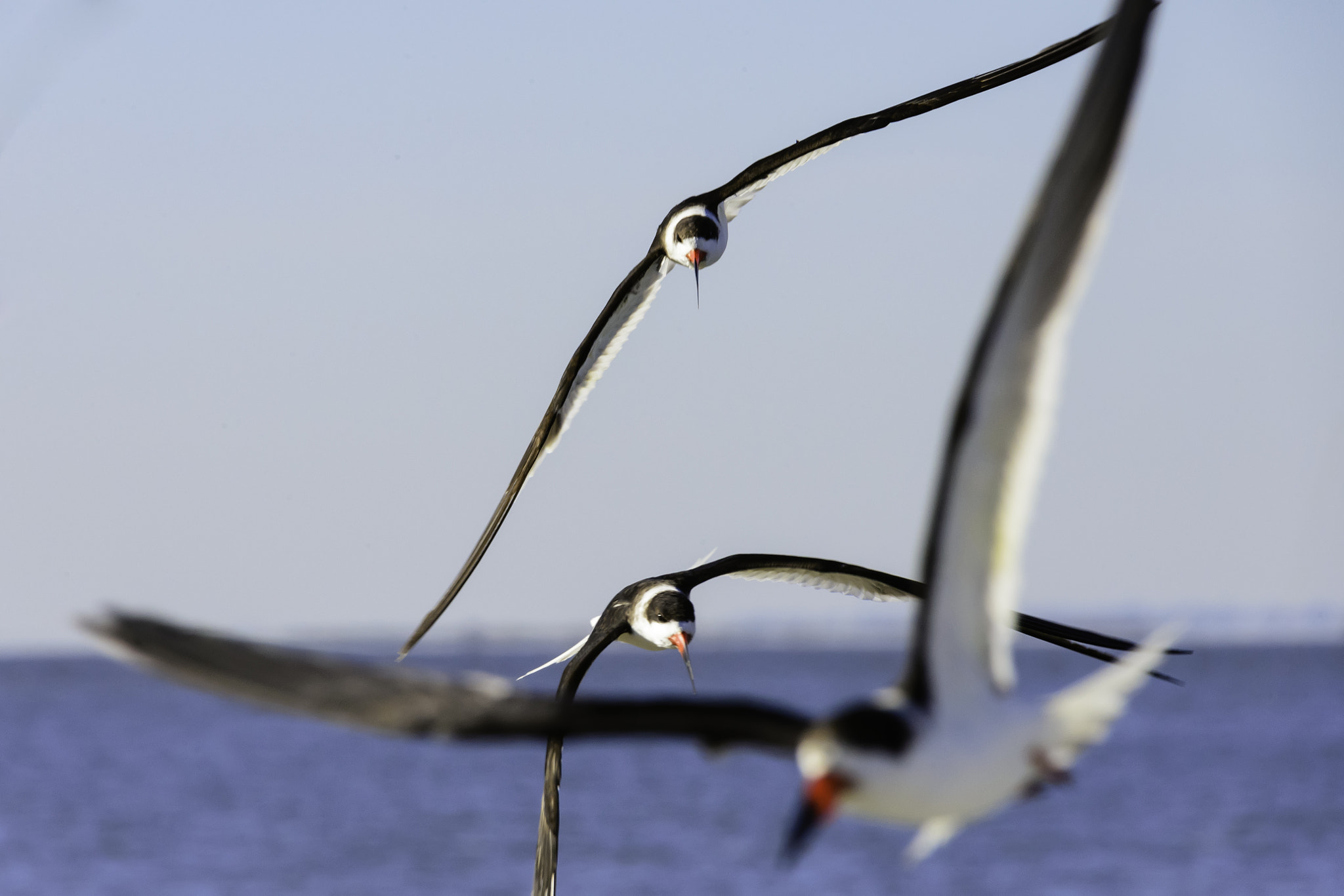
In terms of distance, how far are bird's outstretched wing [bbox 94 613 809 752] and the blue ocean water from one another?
41.2ft

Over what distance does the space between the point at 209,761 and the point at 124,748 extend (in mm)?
6732

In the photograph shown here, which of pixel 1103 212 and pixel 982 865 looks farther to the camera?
pixel 982 865

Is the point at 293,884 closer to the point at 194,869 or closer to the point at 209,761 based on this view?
the point at 194,869

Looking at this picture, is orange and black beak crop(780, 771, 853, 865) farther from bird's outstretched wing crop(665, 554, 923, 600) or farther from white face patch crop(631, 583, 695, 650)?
white face patch crop(631, 583, 695, 650)

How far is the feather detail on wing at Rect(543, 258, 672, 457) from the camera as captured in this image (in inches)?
382

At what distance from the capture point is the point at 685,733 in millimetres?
3410

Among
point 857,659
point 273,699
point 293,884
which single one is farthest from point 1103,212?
point 857,659

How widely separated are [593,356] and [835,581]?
237 cm

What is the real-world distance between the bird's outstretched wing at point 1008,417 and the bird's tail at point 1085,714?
0.46ft

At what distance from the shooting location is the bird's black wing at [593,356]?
376 inches

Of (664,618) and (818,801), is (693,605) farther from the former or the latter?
Answer: (818,801)

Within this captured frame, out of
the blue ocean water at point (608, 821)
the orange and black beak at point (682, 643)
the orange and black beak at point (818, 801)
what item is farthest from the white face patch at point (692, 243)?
the blue ocean water at point (608, 821)

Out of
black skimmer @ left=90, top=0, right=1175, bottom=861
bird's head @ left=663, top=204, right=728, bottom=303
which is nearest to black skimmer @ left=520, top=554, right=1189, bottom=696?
bird's head @ left=663, top=204, right=728, bottom=303

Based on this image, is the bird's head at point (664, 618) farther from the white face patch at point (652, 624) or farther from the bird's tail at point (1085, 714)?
the bird's tail at point (1085, 714)
